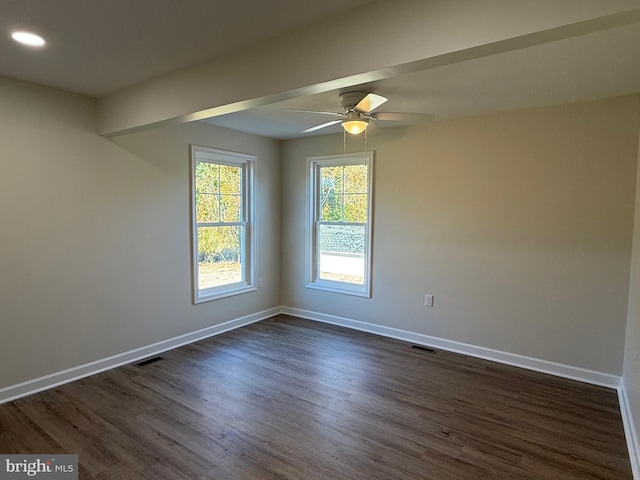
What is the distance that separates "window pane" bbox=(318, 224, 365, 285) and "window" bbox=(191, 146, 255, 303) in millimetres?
950

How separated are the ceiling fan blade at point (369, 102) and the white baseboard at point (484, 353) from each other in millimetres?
2594

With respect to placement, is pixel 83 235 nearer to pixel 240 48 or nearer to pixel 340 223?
pixel 240 48

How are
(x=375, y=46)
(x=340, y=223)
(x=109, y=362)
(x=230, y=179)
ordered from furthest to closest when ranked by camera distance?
(x=340, y=223), (x=230, y=179), (x=109, y=362), (x=375, y=46)

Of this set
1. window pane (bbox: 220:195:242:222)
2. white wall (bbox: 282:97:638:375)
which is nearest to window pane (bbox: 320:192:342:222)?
white wall (bbox: 282:97:638:375)

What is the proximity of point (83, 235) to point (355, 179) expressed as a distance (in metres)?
2.95

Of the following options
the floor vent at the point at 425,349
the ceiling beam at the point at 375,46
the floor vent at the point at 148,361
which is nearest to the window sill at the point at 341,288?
the floor vent at the point at 425,349

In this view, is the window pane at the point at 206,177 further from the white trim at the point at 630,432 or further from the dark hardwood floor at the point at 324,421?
the white trim at the point at 630,432

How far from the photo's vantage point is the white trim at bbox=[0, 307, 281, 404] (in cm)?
295

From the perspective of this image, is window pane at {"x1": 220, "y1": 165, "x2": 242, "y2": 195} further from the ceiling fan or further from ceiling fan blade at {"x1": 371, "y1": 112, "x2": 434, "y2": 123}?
ceiling fan blade at {"x1": 371, "y1": 112, "x2": 434, "y2": 123}

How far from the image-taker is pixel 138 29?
2.01 metres

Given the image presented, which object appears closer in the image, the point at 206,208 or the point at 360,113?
the point at 360,113

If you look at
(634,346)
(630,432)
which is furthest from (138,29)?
(630,432)

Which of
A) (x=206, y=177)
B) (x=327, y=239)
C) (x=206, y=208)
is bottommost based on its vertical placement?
(x=327, y=239)

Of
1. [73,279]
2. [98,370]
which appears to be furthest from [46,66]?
[98,370]
